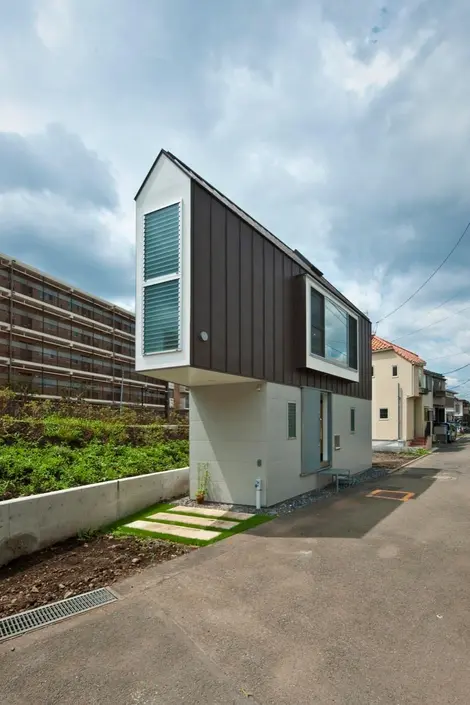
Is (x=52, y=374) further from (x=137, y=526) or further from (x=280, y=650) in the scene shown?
(x=280, y=650)

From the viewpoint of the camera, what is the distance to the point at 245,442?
29.4 ft

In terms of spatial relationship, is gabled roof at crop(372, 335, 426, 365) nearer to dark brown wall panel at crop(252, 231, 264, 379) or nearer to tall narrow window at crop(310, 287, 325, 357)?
tall narrow window at crop(310, 287, 325, 357)

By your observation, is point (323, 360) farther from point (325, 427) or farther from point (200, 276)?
point (200, 276)

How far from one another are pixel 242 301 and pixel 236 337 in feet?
2.57

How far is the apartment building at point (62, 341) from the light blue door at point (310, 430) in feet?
64.1

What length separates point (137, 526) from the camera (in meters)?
7.48

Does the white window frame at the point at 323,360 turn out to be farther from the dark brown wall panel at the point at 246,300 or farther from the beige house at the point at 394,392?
the beige house at the point at 394,392

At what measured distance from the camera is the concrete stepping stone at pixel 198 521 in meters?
7.45

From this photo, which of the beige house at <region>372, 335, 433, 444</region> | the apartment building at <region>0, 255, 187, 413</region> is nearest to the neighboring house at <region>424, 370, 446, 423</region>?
the beige house at <region>372, 335, 433, 444</region>

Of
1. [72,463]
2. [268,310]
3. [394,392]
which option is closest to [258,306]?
[268,310]

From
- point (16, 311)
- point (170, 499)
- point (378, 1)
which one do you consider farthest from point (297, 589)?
point (16, 311)

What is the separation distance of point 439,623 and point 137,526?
511 cm

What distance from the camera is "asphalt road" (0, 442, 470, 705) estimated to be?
2998 mm

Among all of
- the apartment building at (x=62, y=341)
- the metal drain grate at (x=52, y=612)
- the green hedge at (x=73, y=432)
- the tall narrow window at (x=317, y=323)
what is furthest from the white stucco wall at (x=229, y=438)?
the apartment building at (x=62, y=341)
